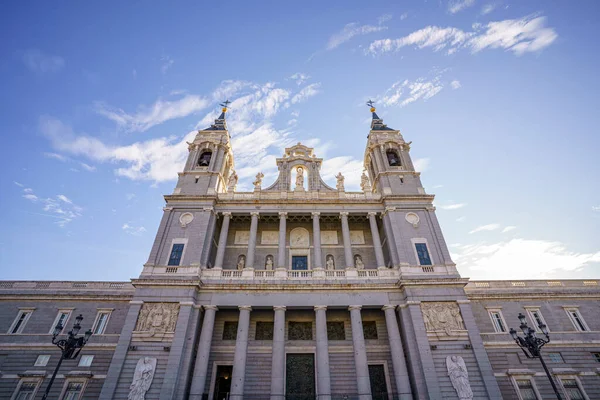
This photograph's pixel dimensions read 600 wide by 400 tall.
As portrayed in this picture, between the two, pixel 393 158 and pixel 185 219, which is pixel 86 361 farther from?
pixel 393 158

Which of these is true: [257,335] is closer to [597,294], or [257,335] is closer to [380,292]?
[380,292]

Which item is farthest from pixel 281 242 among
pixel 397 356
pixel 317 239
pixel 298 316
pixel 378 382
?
pixel 378 382

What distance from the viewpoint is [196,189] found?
29.0 m

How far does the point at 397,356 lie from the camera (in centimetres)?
2081

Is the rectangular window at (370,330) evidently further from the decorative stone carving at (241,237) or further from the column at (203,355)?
the decorative stone carving at (241,237)

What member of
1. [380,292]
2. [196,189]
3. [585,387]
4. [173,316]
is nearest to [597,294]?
[585,387]

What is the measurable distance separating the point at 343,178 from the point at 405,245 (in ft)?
29.1

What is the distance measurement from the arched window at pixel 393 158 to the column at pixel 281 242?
40.8 feet

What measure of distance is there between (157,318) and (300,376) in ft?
34.9

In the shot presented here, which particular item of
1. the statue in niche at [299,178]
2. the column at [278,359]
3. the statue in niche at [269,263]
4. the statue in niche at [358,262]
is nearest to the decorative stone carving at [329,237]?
the statue in niche at [358,262]

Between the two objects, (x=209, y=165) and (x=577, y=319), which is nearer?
(x=577, y=319)

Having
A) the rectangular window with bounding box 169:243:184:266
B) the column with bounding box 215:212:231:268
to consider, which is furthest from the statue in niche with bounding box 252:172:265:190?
the rectangular window with bounding box 169:243:184:266

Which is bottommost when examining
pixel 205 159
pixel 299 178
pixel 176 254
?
pixel 176 254

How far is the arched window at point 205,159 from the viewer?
31775mm
